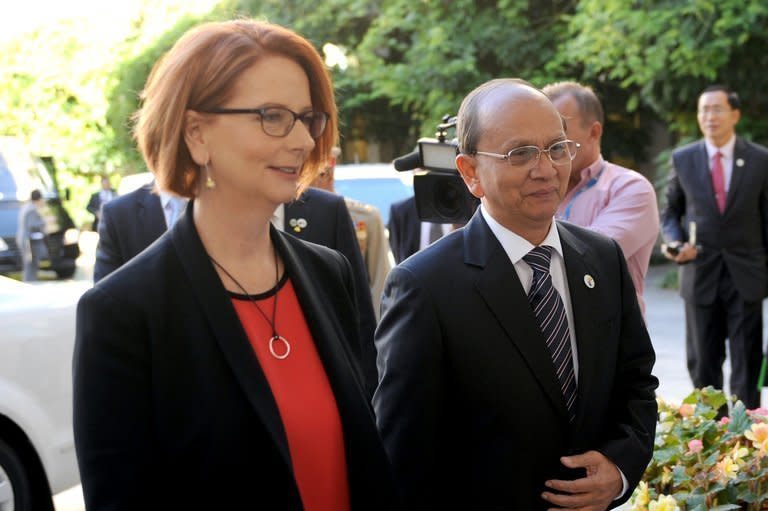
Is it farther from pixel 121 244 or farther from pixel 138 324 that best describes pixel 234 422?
pixel 121 244

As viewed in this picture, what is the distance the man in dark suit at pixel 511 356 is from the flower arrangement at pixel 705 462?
811mm

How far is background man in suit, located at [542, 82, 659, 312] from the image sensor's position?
4.50 meters

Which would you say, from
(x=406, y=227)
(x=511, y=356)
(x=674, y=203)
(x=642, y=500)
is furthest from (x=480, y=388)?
(x=674, y=203)

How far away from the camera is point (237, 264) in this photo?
99.7 inches

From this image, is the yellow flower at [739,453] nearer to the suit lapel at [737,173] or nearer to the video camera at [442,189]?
the video camera at [442,189]

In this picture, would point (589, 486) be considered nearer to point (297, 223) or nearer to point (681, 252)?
point (297, 223)

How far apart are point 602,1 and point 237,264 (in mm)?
15043

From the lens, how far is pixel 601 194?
15.3ft

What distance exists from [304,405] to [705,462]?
1.97m

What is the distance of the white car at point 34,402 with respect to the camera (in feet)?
17.8

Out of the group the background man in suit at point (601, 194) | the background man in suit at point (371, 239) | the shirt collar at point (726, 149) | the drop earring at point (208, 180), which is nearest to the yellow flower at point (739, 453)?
the background man in suit at point (601, 194)

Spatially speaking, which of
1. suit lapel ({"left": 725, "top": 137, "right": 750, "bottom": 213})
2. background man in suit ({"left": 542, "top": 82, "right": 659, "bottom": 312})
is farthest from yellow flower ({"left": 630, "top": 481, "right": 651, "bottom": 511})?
suit lapel ({"left": 725, "top": 137, "right": 750, "bottom": 213})

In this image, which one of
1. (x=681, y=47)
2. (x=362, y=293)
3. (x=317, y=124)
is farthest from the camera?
(x=681, y=47)

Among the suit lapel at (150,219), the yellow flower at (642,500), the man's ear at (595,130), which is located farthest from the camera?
the suit lapel at (150,219)
